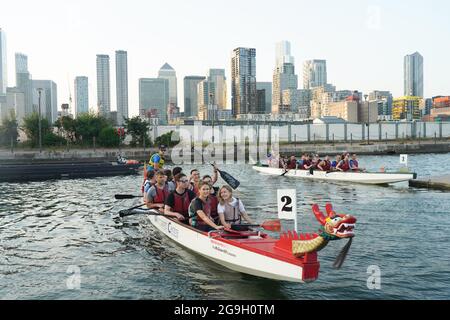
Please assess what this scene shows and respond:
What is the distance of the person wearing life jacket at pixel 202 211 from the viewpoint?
13.0m

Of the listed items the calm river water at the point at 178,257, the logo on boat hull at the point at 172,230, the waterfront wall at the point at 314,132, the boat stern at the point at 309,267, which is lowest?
the calm river water at the point at 178,257

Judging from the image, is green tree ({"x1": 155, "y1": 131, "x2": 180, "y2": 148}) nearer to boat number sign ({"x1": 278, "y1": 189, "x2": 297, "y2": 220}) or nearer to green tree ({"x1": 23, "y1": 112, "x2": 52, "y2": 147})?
green tree ({"x1": 23, "y1": 112, "x2": 52, "y2": 147})

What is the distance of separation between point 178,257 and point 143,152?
56.4m

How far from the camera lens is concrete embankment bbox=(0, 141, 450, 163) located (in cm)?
5953

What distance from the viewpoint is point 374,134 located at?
106m

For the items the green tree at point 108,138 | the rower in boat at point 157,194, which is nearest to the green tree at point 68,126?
the green tree at point 108,138

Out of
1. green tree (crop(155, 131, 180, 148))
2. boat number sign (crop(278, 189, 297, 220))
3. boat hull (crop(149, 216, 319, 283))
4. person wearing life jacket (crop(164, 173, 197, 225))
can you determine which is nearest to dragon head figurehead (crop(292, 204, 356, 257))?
boat hull (crop(149, 216, 319, 283))

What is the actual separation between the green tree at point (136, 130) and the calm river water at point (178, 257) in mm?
53580

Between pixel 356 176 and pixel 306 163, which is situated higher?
pixel 306 163

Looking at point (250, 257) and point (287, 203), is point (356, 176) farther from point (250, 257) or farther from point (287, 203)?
point (250, 257)

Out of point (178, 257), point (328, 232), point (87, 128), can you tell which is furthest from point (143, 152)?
point (328, 232)

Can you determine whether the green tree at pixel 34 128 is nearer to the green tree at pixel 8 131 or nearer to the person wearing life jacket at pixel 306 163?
the green tree at pixel 8 131

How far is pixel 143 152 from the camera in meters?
69.3
